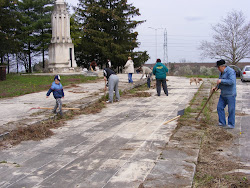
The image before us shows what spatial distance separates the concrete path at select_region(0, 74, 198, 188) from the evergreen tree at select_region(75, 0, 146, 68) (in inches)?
1284

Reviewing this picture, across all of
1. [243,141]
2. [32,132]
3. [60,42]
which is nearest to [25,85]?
[32,132]

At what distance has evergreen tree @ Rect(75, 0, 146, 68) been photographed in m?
40.0

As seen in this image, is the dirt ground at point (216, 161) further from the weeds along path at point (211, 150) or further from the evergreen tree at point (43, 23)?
the evergreen tree at point (43, 23)

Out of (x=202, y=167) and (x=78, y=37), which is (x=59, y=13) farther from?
(x=202, y=167)

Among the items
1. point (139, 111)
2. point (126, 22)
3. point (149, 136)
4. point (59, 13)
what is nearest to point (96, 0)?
point (126, 22)

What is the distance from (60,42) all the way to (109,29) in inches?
541

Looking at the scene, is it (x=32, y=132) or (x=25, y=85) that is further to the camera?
(x=25, y=85)

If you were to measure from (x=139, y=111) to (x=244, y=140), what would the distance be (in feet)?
14.0

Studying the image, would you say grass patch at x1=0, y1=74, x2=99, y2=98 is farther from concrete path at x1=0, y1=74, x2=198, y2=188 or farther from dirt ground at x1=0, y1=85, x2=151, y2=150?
concrete path at x1=0, y1=74, x2=198, y2=188

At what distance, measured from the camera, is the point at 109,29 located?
4256cm

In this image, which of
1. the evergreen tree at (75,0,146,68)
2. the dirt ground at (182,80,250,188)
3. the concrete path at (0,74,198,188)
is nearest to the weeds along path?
the dirt ground at (182,80,250,188)

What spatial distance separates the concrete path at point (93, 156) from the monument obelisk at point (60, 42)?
2270cm

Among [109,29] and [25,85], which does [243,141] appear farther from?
[109,29]

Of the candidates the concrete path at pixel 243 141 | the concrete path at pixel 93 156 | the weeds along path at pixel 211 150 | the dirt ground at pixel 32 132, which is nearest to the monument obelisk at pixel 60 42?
the dirt ground at pixel 32 132
